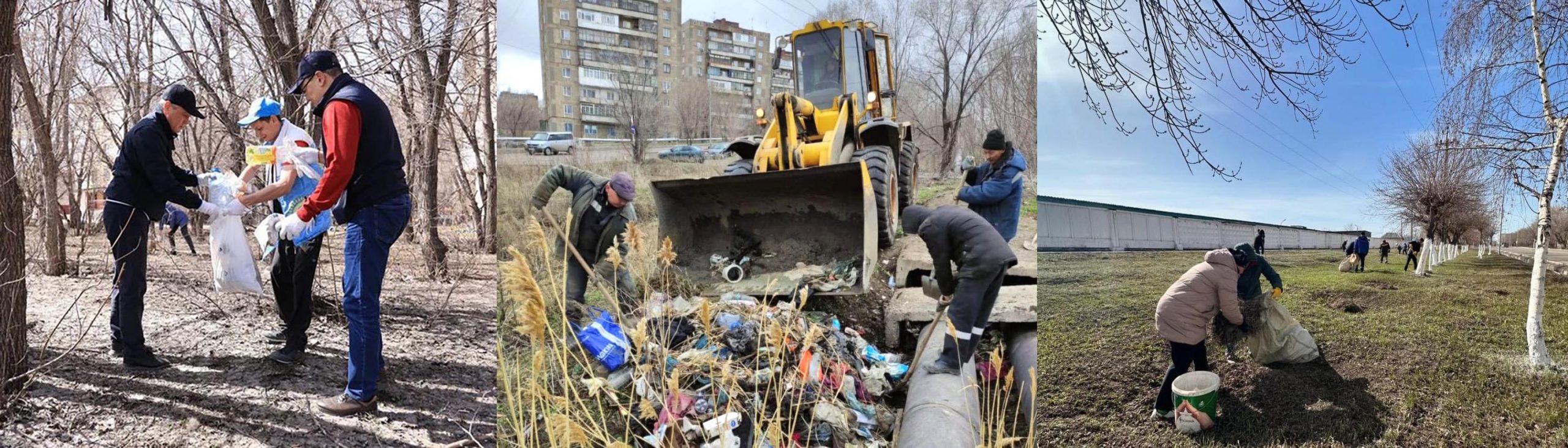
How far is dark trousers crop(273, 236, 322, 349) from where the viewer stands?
3492mm

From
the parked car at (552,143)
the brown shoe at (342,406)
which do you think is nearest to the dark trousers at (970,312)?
the parked car at (552,143)

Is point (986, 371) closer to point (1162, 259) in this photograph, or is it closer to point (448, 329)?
point (1162, 259)

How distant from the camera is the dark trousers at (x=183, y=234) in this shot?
11.1 ft

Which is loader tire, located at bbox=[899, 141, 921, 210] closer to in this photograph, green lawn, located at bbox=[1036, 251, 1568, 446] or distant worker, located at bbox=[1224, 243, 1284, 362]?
green lawn, located at bbox=[1036, 251, 1568, 446]

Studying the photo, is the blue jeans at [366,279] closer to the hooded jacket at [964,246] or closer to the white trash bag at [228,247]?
the white trash bag at [228,247]

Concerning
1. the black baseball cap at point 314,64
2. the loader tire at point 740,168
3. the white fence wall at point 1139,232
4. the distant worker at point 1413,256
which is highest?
the black baseball cap at point 314,64

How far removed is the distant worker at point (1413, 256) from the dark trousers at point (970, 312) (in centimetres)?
111

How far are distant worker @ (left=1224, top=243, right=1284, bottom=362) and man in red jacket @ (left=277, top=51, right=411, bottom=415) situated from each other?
9.49 feet

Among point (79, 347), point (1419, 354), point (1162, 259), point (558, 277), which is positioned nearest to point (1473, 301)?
point (1419, 354)

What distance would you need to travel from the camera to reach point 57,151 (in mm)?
3350

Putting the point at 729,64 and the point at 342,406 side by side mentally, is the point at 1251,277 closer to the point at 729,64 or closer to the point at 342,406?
the point at 729,64

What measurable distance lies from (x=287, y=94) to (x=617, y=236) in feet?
7.43

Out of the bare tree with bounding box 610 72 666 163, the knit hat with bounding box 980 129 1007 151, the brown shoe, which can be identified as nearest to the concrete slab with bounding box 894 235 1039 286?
the knit hat with bounding box 980 129 1007 151

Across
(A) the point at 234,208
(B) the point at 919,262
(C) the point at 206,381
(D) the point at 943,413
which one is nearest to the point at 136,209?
(A) the point at 234,208
